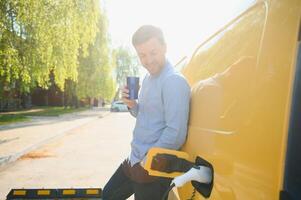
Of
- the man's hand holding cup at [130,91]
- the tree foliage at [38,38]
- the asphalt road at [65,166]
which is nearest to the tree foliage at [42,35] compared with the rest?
the tree foliage at [38,38]

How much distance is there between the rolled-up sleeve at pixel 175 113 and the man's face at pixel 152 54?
0.81 ft

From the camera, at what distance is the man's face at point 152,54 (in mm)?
2342

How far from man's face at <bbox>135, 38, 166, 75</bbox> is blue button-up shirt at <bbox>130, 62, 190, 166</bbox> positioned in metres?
0.04

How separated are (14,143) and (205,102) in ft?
36.1

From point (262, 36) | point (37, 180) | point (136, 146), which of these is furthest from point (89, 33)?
point (262, 36)

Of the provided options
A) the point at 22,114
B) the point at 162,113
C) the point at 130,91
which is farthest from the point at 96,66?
the point at 162,113

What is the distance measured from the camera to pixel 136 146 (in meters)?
2.41

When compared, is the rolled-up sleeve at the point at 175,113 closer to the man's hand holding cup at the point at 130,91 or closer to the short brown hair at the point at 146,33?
the short brown hair at the point at 146,33

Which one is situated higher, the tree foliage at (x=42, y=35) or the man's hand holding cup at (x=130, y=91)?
the tree foliage at (x=42, y=35)

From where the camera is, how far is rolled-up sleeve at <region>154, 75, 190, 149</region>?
210 cm

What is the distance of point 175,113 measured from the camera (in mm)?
2098

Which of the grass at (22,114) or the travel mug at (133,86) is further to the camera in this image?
the grass at (22,114)

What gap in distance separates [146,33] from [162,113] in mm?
483

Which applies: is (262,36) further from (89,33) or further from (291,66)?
(89,33)
